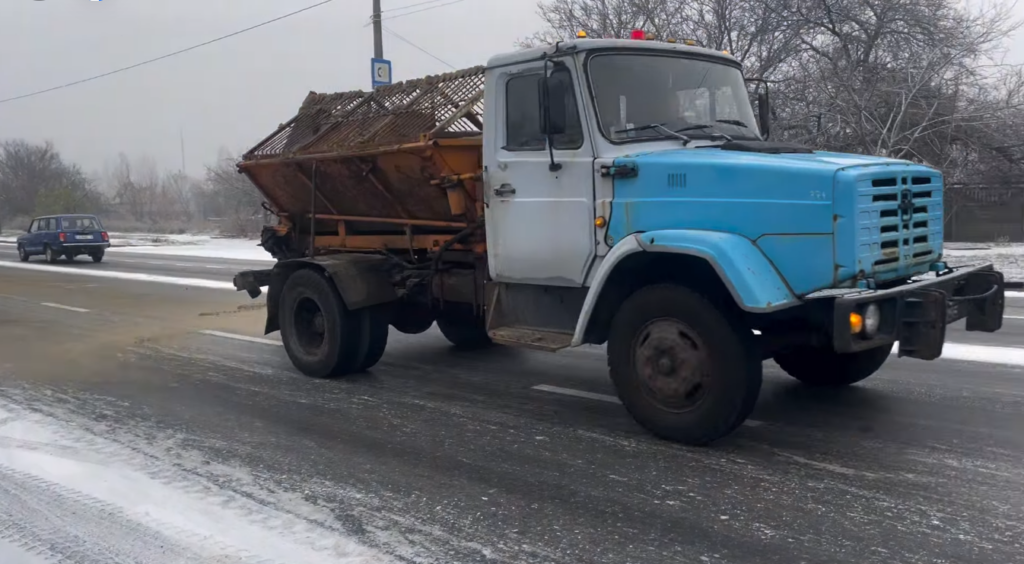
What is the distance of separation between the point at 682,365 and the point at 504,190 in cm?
189

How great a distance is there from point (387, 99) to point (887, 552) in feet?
19.0

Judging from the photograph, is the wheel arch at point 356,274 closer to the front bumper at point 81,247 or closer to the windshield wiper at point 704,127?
the windshield wiper at point 704,127

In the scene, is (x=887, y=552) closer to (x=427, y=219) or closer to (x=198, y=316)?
(x=427, y=219)

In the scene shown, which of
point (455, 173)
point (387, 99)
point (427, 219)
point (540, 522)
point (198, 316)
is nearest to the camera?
point (540, 522)

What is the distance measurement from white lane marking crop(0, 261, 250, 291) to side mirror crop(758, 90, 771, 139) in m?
11.7

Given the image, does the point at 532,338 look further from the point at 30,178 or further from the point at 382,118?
the point at 30,178

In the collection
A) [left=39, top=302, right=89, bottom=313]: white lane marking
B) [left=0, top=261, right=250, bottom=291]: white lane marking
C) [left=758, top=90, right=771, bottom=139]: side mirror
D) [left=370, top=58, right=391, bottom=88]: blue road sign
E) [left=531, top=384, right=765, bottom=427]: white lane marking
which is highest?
[left=370, top=58, right=391, bottom=88]: blue road sign

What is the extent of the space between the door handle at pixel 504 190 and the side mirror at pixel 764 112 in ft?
6.68

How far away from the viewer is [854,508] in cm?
448

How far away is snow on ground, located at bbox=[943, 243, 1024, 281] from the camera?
15.0 m

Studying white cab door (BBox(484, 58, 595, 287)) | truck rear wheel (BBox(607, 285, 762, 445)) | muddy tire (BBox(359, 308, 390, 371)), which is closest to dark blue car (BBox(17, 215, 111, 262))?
muddy tire (BBox(359, 308, 390, 371))

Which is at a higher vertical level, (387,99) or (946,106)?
(946,106)

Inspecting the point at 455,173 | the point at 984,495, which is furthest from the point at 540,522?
the point at 455,173

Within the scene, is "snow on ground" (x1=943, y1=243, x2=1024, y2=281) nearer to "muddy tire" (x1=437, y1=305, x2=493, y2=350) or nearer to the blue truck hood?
"muddy tire" (x1=437, y1=305, x2=493, y2=350)
